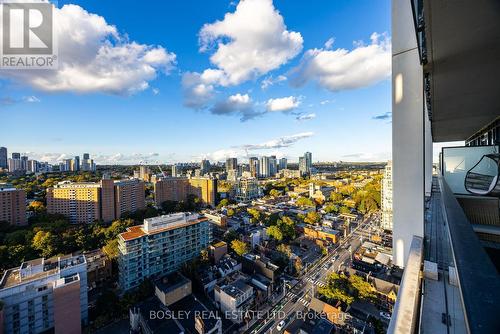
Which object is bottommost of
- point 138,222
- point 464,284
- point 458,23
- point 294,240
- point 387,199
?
point 294,240

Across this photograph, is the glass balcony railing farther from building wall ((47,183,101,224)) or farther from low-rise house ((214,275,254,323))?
building wall ((47,183,101,224))

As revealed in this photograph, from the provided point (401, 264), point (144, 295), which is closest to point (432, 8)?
point (401, 264)

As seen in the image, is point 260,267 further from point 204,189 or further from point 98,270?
point 204,189

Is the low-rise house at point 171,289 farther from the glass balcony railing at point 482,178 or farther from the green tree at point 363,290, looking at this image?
the glass balcony railing at point 482,178

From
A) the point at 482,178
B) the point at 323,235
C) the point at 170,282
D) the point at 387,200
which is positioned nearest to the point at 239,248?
the point at 170,282

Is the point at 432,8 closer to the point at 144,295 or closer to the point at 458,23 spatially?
the point at 458,23

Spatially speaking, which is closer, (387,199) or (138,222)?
(387,199)

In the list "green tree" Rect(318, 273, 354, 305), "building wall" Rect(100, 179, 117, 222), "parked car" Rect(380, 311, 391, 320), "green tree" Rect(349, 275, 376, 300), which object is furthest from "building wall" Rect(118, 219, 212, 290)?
"building wall" Rect(100, 179, 117, 222)

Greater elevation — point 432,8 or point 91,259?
point 432,8
